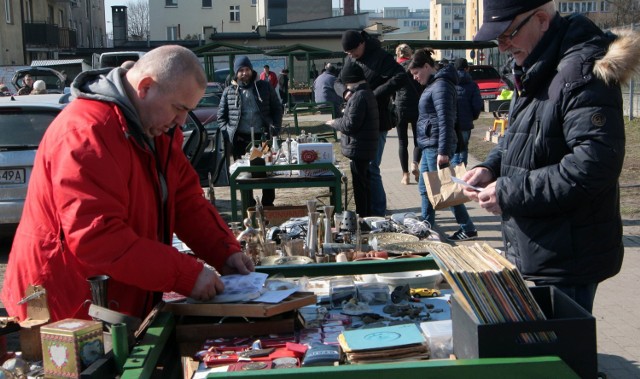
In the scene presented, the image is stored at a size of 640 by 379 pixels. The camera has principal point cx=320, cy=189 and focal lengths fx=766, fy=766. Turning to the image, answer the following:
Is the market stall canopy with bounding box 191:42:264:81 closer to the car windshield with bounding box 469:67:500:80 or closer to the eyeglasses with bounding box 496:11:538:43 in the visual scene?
the car windshield with bounding box 469:67:500:80

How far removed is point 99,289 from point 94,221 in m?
0.22

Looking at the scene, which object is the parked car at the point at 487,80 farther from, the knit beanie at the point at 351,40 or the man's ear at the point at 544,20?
the man's ear at the point at 544,20

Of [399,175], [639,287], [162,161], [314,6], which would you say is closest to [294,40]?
[314,6]

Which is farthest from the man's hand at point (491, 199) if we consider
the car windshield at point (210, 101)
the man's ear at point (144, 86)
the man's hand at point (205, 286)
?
the car windshield at point (210, 101)

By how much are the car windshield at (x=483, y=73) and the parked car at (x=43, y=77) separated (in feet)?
53.6

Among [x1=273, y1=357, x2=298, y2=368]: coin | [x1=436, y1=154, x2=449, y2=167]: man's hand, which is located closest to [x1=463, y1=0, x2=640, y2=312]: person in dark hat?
[x1=273, y1=357, x2=298, y2=368]: coin

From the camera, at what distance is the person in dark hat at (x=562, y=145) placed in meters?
2.54

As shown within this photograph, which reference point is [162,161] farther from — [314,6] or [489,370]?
[314,6]

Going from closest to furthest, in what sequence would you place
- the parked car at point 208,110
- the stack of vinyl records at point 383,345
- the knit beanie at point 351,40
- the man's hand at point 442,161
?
the stack of vinyl records at point 383,345 < the man's hand at point 442,161 < the knit beanie at point 351,40 < the parked car at point 208,110

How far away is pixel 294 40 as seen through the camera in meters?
49.1

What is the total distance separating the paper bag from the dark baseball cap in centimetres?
213

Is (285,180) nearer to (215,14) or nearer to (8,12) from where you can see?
(8,12)

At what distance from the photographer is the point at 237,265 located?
2.87 m

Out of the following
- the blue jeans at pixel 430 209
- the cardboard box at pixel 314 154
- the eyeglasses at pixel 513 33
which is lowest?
the blue jeans at pixel 430 209
